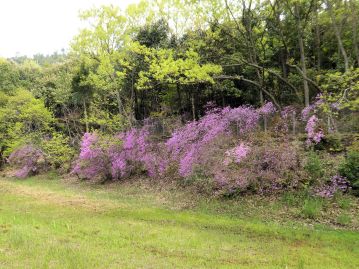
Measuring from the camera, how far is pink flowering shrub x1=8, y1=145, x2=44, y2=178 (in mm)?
33375

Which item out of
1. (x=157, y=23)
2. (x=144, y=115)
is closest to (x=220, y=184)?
(x=157, y=23)

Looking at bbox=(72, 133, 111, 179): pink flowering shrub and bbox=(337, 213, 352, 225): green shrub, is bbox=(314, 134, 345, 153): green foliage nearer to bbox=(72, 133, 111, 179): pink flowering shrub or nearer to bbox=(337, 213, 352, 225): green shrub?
bbox=(337, 213, 352, 225): green shrub

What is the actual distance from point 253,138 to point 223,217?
5.56m

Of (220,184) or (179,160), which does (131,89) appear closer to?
(179,160)

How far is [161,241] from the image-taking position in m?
8.94

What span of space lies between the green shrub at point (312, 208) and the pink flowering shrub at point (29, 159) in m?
27.7

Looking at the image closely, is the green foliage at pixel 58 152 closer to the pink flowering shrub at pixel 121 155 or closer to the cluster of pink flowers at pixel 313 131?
the pink flowering shrub at pixel 121 155

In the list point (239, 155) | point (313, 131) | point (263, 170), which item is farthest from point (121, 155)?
point (313, 131)

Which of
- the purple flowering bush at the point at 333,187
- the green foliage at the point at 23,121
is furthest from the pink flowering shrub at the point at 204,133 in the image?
the green foliage at the point at 23,121

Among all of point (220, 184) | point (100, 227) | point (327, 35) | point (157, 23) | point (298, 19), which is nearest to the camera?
point (100, 227)

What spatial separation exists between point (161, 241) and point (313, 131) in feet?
33.6

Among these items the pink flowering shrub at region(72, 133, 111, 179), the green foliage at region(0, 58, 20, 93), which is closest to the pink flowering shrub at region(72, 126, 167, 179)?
the pink flowering shrub at region(72, 133, 111, 179)

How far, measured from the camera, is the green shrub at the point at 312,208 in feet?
39.5

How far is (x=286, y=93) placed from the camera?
2359 cm
